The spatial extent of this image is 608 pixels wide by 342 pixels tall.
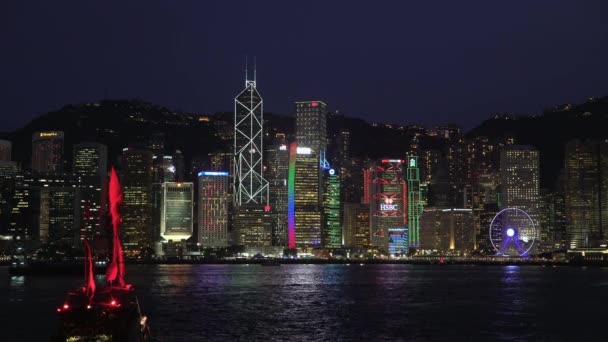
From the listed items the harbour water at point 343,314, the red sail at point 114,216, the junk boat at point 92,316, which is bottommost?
the harbour water at point 343,314

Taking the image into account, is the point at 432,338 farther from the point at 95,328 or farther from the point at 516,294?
the point at 516,294

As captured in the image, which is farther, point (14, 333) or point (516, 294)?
point (516, 294)

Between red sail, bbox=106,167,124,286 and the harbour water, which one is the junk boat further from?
the harbour water

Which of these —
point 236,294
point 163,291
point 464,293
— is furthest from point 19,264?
point 464,293

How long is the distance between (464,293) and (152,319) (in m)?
55.9

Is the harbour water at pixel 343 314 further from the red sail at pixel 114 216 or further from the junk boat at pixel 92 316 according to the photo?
the junk boat at pixel 92 316

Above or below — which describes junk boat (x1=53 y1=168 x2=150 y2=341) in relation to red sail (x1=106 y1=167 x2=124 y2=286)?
below

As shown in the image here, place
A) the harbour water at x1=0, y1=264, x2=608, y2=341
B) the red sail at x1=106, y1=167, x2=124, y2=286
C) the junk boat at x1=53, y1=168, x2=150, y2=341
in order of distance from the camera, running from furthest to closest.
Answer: the harbour water at x1=0, y1=264, x2=608, y2=341 → the red sail at x1=106, y1=167, x2=124, y2=286 → the junk boat at x1=53, y1=168, x2=150, y2=341

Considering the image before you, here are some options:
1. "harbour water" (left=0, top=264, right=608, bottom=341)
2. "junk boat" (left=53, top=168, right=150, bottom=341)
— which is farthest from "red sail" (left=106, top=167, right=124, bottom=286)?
"harbour water" (left=0, top=264, right=608, bottom=341)

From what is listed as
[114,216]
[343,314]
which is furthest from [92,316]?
[343,314]

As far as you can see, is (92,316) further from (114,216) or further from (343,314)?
(343,314)

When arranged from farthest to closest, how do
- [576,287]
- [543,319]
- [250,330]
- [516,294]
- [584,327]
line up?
[576,287] → [516,294] → [543,319] → [584,327] → [250,330]

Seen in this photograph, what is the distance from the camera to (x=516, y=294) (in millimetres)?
113250

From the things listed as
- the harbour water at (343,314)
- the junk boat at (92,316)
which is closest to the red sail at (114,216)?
the junk boat at (92,316)
